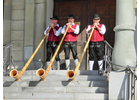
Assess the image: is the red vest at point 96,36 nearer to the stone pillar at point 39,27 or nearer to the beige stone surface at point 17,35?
the stone pillar at point 39,27

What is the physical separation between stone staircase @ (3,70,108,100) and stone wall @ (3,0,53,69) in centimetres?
194

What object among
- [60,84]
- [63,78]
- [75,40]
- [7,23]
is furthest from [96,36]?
[7,23]

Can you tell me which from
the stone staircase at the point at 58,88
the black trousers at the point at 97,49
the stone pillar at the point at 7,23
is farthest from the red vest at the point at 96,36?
the stone pillar at the point at 7,23

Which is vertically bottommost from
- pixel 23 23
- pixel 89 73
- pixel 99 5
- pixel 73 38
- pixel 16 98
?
pixel 16 98

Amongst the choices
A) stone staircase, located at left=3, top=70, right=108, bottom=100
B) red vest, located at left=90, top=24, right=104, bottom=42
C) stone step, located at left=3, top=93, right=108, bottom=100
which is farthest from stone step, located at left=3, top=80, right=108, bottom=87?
red vest, located at left=90, top=24, right=104, bottom=42

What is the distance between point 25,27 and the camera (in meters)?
9.16

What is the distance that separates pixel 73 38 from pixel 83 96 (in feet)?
8.51

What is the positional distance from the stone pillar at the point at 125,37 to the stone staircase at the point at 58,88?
0.81 m

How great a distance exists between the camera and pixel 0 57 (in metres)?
6.21

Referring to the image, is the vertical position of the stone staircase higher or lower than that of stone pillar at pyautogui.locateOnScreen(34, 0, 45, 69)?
lower

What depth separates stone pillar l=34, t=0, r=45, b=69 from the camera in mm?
9023

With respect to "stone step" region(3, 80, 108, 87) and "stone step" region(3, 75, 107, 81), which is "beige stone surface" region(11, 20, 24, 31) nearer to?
"stone step" region(3, 75, 107, 81)

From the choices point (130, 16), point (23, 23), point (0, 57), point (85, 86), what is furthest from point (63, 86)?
point (23, 23)

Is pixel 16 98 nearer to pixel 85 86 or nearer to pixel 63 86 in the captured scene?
pixel 63 86
